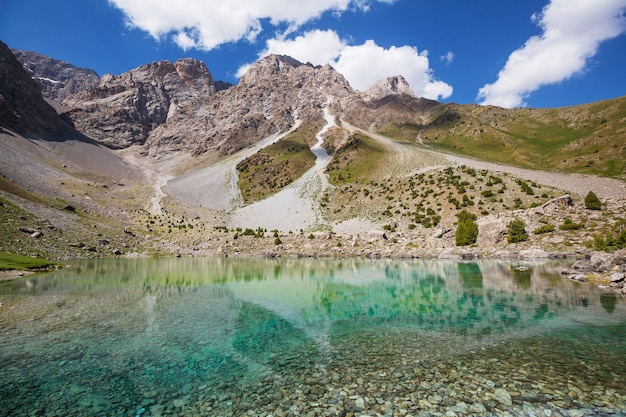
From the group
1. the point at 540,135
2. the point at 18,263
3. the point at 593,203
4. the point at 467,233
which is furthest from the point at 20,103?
the point at 540,135

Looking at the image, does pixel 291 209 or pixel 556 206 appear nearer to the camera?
pixel 556 206

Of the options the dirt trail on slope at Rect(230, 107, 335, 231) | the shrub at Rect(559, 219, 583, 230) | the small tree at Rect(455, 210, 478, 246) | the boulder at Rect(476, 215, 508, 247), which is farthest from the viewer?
the dirt trail on slope at Rect(230, 107, 335, 231)

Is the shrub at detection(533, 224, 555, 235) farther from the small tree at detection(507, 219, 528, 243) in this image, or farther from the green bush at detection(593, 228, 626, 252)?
the green bush at detection(593, 228, 626, 252)

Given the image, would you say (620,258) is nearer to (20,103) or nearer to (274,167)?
(274,167)

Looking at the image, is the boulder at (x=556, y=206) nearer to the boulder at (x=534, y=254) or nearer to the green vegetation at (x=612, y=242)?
the green vegetation at (x=612, y=242)

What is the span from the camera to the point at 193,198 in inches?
4806

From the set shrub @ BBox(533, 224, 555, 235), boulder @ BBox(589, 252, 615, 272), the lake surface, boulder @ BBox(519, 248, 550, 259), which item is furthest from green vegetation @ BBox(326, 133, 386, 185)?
the lake surface

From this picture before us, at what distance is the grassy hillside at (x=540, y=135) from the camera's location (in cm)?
9350

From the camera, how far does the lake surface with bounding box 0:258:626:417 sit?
874cm

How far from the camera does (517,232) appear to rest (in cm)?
4734

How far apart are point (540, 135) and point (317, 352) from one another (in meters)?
150

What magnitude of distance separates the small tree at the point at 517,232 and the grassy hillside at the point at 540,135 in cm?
4964

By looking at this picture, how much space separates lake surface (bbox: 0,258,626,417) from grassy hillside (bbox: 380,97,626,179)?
85.6 m

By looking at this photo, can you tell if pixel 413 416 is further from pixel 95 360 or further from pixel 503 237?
pixel 503 237
